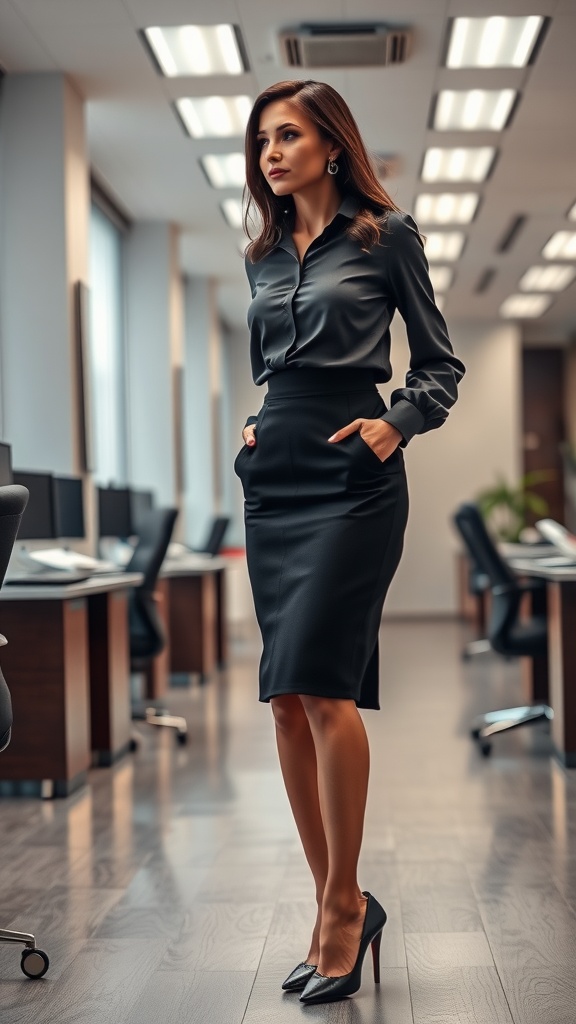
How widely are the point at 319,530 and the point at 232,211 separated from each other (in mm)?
6668

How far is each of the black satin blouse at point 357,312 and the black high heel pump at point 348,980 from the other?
34.0 inches

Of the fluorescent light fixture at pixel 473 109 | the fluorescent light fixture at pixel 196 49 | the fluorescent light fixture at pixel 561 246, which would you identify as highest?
the fluorescent light fixture at pixel 196 49

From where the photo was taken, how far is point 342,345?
2.06 m

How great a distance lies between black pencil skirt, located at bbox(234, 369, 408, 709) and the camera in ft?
→ 6.64

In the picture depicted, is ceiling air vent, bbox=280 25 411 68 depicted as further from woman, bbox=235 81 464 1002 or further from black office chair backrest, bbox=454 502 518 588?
woman, bbox=235 81 464 1002

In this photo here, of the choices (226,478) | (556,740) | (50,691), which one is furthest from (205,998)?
(226,478)

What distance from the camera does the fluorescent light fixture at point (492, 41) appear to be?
523cm

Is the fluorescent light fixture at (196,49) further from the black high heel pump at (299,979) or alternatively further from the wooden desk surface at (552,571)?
the black high heel pump at (299,979)

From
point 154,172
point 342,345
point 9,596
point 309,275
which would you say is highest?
point 154,172

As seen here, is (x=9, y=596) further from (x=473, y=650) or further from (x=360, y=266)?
(x=473, y=650)

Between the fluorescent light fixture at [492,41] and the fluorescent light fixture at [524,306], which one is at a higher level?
the fluorescent light fixture at [492,41]

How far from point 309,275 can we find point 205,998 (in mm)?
1370

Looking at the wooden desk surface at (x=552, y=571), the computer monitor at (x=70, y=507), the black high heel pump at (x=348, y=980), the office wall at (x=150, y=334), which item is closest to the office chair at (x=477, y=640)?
the office wall at (x=150, y=334)

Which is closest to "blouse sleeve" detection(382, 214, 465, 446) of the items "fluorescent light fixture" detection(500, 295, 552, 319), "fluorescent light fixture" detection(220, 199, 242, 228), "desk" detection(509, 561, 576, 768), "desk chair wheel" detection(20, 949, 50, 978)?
"desk chair wheel" detection(20, 949, 50, 978)
